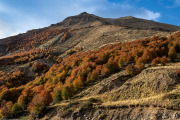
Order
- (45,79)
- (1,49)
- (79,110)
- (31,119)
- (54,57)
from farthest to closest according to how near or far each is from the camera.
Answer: (1,49), (54,57), (45,79), (31,119), (79,110)

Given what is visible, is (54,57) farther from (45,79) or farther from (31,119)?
(31,119)

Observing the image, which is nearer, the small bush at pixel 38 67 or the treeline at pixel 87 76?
the treeline at pixel 87 76

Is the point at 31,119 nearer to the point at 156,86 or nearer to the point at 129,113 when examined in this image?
the point at 129,113

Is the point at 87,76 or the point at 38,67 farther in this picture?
the point at 38,67

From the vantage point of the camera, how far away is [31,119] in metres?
40.8

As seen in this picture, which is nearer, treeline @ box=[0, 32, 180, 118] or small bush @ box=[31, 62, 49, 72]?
A: treeline @ box=[0, 32, 180, 118]

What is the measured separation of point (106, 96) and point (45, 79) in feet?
206

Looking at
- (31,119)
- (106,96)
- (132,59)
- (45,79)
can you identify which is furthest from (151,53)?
→ (45,79)

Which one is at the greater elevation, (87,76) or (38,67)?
(38,67)

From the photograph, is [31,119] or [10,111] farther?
[10,111]

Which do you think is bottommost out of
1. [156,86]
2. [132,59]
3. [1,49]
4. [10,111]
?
[10,111]

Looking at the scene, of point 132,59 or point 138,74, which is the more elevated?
point 132,59

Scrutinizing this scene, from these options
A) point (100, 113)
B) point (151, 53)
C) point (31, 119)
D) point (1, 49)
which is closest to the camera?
point (100, 113)

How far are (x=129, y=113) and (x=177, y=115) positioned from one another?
8426 mm
